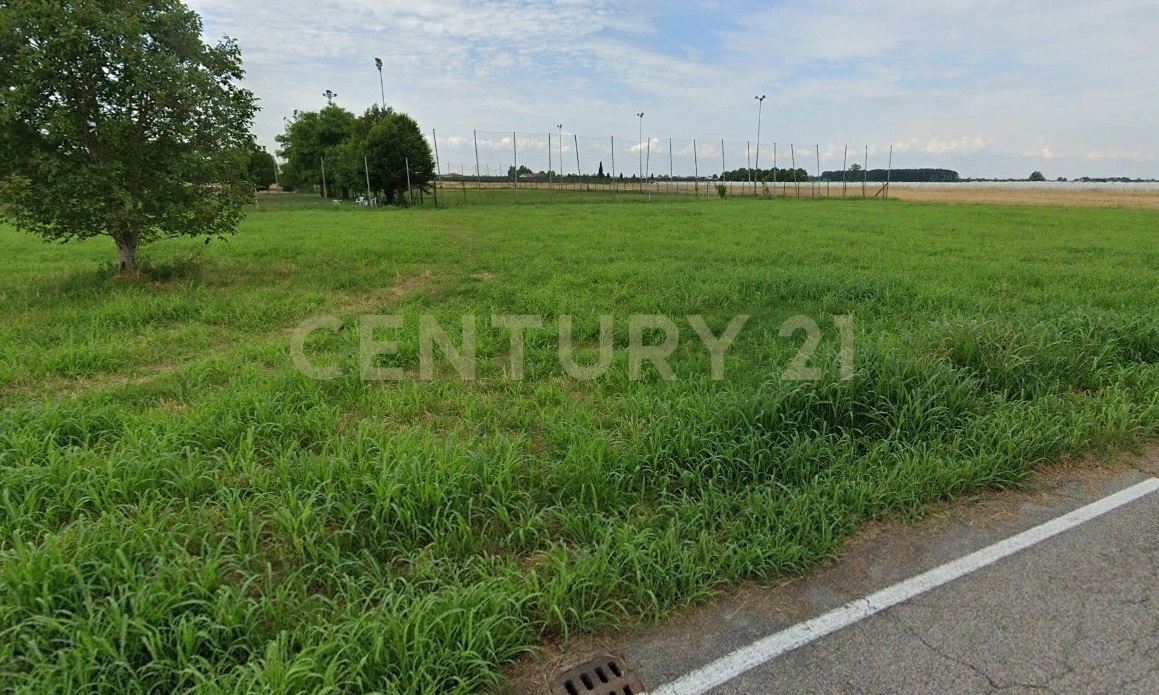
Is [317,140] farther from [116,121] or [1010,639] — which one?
[1010,639]

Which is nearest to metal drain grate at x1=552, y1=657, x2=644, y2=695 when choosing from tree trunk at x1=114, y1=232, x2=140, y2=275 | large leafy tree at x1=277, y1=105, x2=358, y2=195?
tree trunk at x1=114, y1=232, x2=140, y2=275

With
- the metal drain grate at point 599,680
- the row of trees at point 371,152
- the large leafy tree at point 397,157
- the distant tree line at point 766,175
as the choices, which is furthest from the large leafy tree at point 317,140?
the metal drain grate at point 599,680

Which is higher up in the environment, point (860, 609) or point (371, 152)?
point (371, 152)

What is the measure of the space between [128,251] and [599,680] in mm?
8156

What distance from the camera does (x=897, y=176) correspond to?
142ft

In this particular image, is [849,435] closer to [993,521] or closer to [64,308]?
[993,521]

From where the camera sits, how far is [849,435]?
3131 mm

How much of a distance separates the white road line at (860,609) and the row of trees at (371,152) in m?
27.1

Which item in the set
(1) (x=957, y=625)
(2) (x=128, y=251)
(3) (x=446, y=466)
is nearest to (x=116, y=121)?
(2) (x=128, y=251)

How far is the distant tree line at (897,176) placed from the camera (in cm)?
3719

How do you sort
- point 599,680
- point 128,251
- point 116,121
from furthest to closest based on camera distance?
point 128,251, point 116,121, point 599,680

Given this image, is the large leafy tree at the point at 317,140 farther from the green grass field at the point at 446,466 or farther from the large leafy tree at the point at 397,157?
the green grass field at the point at 446,466

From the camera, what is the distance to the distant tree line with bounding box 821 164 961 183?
37188mm

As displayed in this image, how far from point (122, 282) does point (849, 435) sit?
26.4ft
